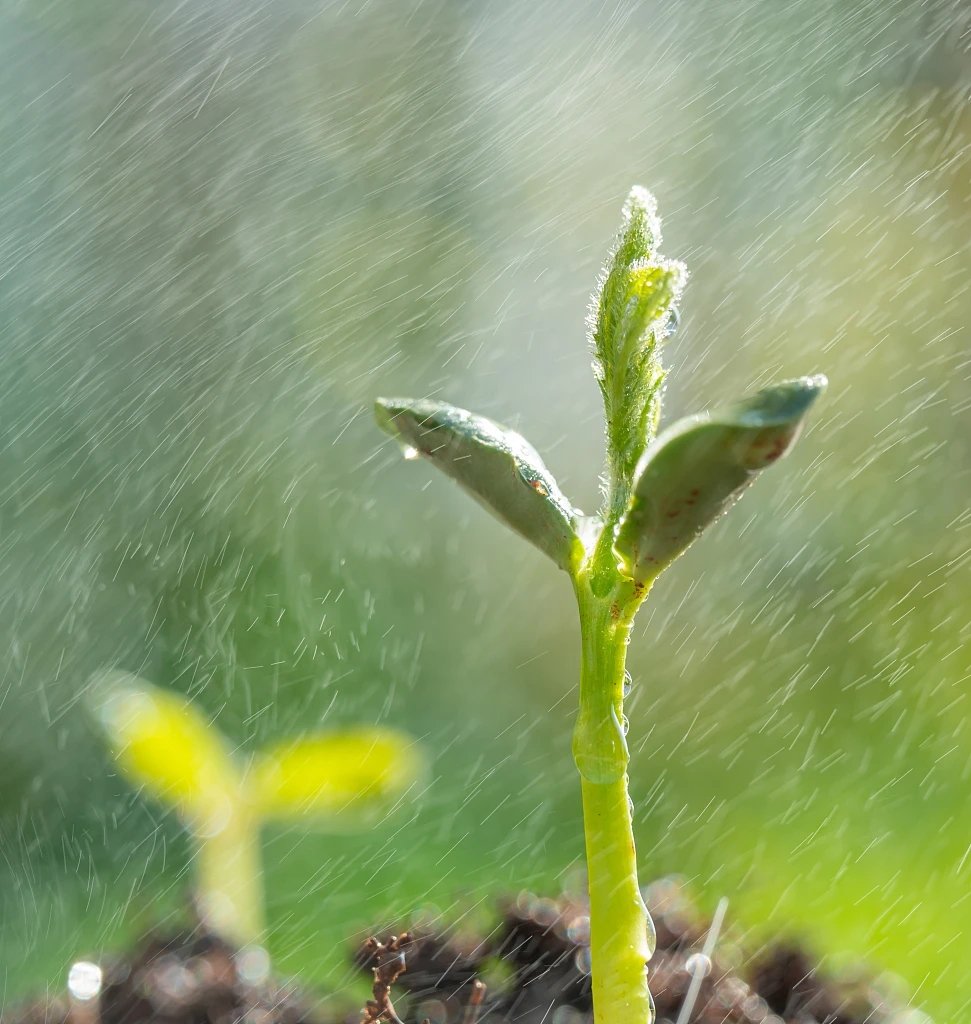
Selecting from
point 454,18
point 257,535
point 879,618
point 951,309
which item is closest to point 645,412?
point 879,618

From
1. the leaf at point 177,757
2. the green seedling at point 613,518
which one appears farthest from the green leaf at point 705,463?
the leaf at point 177,757

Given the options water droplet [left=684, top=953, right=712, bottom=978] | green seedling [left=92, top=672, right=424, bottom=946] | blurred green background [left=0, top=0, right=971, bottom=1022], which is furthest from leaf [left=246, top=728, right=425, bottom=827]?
blurred green background [left=0, top=0, right=971, bottom=1022]

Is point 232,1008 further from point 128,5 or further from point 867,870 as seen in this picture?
point 128,5

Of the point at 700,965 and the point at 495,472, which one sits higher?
the point at 495,472

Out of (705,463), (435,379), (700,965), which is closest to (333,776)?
(700,965)

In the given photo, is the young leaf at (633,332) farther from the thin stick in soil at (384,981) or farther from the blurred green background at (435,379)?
the blurred green background at (435,379)

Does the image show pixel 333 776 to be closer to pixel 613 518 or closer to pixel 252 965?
pixel 252 965
